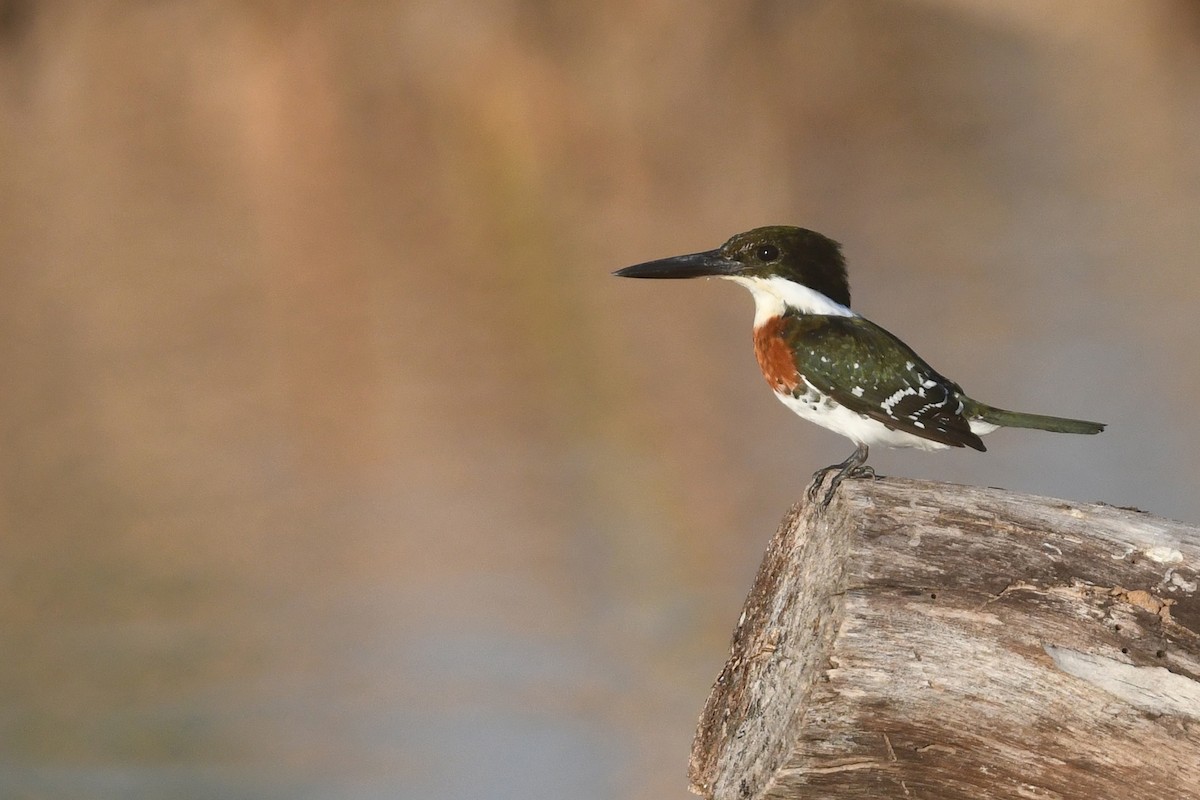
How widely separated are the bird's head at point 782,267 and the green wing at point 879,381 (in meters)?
0.11

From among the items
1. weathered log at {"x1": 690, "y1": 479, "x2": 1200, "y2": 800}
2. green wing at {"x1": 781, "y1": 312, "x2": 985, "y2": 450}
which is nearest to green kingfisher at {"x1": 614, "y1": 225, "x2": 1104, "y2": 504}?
green wing at {"x1": 781, "y1": 312, "x2": 985, "y2": 450}

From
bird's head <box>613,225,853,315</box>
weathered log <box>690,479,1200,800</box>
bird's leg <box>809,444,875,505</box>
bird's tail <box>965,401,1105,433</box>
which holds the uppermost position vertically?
bird's head <box>613,225,853,315</box>

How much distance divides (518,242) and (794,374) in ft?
6.35

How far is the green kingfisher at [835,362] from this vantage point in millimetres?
1629

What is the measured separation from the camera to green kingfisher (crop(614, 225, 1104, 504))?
1.63 m

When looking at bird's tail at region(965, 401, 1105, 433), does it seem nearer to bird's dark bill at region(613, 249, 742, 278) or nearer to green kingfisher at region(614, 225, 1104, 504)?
green kingfisher at region(614, 225, 1104, 504)

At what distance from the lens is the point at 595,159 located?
3463mm

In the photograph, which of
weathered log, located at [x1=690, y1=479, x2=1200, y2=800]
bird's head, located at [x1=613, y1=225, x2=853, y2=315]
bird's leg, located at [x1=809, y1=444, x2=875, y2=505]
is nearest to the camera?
weathered log, located at [x1=690, y1=479, x2=1200, y2=800]

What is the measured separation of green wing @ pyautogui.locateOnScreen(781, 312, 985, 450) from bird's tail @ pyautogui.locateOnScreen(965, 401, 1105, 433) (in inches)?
2.5

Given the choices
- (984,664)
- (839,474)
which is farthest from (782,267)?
(984,664)

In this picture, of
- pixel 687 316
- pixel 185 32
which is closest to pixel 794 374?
pixel 687 316

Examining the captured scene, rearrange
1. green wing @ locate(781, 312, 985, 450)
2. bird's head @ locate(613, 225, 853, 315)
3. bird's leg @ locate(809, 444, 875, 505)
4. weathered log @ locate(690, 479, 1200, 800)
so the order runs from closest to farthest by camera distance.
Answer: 1. weathered log @ locate(690, 479, 1200, 800)
2. bird's leg @ locate(809, 444, 875, 505)
3. green wing @ locate(781, 312, 985, 450)
4. bird's head @ locate(613, 225, 853, 315)

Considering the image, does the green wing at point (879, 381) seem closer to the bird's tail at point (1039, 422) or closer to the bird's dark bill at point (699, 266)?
the bird's tail at point (1039, 422)

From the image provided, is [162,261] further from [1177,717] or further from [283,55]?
[1177,717]
